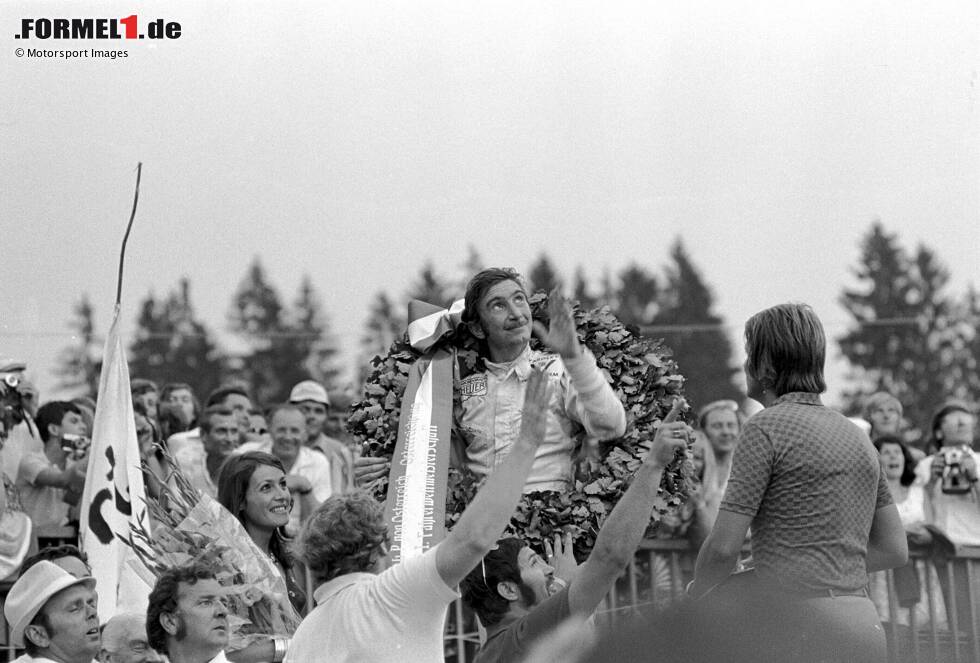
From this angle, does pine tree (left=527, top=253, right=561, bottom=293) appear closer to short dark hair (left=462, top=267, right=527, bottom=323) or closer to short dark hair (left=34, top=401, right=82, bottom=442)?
short dark hair (left=34, top=401, right=82, bottom=442)

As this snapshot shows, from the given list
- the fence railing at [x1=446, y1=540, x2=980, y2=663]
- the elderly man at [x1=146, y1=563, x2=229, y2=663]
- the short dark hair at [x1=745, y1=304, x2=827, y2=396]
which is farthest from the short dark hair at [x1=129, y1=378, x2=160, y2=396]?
the short dark hair at [x1=745, y1=304, x2=827, y2=396]

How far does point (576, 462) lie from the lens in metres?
5.43

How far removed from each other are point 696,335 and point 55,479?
2078 centimetres

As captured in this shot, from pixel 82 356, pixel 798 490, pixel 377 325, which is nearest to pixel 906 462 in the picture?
pixel 798 490

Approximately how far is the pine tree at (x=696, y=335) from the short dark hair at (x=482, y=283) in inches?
807

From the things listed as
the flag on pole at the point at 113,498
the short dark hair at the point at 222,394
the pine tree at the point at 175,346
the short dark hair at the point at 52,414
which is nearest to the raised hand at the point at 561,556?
the flag on pole at the point at 113,498

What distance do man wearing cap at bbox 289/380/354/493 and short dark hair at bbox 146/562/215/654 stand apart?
375cm

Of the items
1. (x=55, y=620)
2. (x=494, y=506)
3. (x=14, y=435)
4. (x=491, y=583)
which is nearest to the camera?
(x=494, y=506)

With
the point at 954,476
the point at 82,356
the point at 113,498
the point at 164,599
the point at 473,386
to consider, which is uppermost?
the point at 82,356

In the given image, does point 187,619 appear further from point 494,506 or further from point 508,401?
point 508,401

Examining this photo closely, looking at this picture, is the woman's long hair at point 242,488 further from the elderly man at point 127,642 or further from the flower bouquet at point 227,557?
the elderly man at point 127,642

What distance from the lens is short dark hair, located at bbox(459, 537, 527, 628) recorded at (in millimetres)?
3846

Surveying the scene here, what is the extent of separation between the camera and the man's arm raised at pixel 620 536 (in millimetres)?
3475

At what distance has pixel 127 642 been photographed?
515cm
